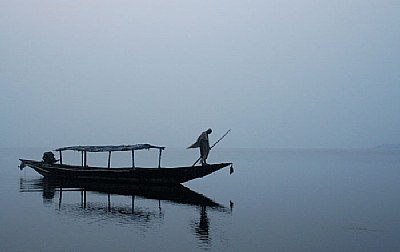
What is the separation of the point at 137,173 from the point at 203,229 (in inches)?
572

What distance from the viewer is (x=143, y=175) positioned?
1257 inches

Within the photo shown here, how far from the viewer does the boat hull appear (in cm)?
2970

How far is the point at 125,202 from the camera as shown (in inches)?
1005

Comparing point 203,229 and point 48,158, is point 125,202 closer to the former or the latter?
point 203,229

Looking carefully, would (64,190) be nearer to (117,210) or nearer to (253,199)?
(117,210)

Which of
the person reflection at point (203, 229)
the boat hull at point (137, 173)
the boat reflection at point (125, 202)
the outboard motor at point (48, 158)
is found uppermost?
the outboard motor at point (48, 158)

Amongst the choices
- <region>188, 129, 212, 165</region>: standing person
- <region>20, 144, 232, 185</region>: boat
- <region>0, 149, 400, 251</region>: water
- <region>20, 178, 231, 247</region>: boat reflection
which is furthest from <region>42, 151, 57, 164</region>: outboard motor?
<region>188, 129, 212, 165</region>: standing person

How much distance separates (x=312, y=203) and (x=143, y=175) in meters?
11.4

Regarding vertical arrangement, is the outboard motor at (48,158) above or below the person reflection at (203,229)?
above

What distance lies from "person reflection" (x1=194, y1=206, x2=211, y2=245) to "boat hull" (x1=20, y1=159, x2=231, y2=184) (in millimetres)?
7389

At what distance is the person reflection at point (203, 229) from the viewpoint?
16406 millimetres

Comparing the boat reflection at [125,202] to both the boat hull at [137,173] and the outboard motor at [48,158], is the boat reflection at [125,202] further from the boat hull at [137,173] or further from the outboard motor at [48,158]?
the outboard motor at [48,158]

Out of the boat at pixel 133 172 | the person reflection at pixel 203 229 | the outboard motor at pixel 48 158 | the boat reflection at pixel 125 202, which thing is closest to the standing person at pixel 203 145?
the boat at pixel 133 172

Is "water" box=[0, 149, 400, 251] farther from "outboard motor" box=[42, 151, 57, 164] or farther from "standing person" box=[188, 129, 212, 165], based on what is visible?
"outboard motor" box=[42, 151, 57, 164]
